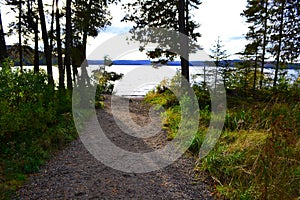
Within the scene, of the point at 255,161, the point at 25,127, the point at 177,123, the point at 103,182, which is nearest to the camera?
the point at 255,161

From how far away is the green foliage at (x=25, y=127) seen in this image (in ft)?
13.3

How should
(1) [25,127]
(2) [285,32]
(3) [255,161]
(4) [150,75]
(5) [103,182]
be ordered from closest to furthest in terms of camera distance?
(3) [255,161]
(5) [103,182]
(1) [25,127]
(4) [150,75]
(2) [285,32]

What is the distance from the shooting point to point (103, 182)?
357cm

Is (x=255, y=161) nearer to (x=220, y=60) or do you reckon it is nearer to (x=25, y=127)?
(x=25, y=127)

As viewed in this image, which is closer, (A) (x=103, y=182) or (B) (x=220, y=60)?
(A) (x=103, y=182)

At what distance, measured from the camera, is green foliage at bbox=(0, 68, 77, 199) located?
404 centimetres

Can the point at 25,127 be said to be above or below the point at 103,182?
above

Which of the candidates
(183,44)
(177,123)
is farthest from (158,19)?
(177,123)

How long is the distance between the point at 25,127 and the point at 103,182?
2.82 m

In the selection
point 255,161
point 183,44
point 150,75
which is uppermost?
point 183,44

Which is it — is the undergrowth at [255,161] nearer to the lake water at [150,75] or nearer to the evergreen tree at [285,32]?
the lake water at [150,75]

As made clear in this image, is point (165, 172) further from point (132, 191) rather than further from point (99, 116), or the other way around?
point (99, 116)

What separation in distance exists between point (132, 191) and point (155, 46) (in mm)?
8703

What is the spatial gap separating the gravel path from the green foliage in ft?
0.92
